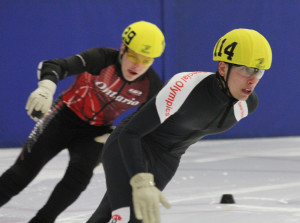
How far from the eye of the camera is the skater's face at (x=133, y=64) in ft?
11.6

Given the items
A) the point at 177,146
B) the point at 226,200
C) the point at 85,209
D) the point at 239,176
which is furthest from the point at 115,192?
the point at 239,176

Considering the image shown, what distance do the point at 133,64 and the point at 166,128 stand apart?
93 cm

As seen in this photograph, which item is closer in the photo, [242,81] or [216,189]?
[242,81]

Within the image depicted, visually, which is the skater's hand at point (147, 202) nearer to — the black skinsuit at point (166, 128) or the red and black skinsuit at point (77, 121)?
the black skinsuit at point (166, 128)

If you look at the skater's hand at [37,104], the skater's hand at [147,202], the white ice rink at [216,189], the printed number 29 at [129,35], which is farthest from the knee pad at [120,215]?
the printed number 29 at [129,35]

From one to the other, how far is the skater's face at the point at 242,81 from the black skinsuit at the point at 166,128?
0.05m

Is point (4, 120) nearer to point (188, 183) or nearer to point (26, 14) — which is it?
point (26, 14)

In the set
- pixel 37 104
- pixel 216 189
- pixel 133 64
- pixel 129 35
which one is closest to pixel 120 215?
pixel 37 104

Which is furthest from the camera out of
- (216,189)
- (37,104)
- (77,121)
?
(216,189)

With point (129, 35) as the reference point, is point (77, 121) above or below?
below

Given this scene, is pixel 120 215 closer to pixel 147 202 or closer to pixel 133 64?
pixel 147 202

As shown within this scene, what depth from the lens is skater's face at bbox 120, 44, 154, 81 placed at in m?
3.54

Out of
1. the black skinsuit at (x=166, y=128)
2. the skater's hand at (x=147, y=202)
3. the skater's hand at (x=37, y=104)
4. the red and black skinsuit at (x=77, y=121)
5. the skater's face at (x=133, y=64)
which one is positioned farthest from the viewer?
the skater's face at (x=133, y=64)

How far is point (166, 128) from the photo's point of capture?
2.71 metres
